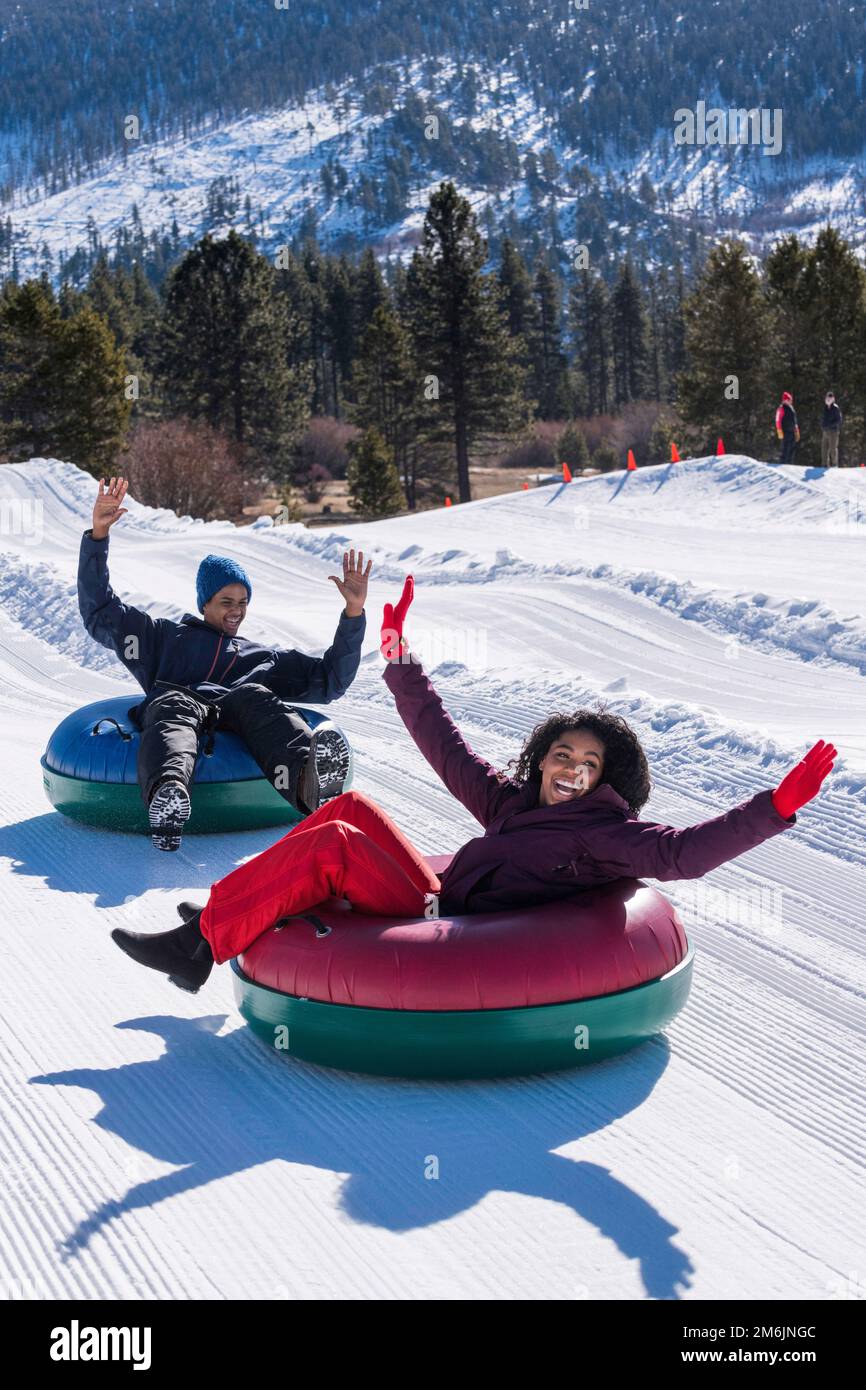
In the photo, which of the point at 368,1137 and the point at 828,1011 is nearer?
the point at 368,1137

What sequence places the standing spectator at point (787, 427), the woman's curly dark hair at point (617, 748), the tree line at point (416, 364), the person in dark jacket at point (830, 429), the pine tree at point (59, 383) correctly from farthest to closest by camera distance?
the tree line at point (416, 364) → the pine tree at point (59, 383) → the standing spectator at point (787, 427) → the person in dark jacket at point (830, 429) → the woman's curly dark hair at point (617, 748)

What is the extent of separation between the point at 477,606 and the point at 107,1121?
30.2ft

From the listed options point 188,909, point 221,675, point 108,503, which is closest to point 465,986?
point 188,909

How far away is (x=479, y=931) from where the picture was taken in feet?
13.5

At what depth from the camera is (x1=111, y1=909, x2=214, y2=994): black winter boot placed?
4.46 meters

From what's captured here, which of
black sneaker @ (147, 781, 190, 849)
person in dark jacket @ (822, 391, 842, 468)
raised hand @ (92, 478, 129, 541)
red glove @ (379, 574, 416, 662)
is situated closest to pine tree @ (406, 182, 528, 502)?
person in dark jacket @ (822, 391, 842, 468)

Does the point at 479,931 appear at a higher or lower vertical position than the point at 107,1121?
higher

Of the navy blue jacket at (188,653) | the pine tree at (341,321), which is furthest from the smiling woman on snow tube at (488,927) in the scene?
the pine tree at (341,321)

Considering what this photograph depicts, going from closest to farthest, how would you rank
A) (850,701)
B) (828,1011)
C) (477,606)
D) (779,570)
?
(828,1011) < (850,701) < (477,606) < (779,570)

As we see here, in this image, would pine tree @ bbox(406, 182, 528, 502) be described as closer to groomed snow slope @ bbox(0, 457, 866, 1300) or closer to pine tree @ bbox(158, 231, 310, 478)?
pine tree @ bbox(158, 231, 310, 478)

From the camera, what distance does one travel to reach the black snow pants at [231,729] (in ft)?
20.1

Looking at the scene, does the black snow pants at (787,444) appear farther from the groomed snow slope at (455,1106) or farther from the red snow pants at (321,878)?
the red snow pants at (321,878)
